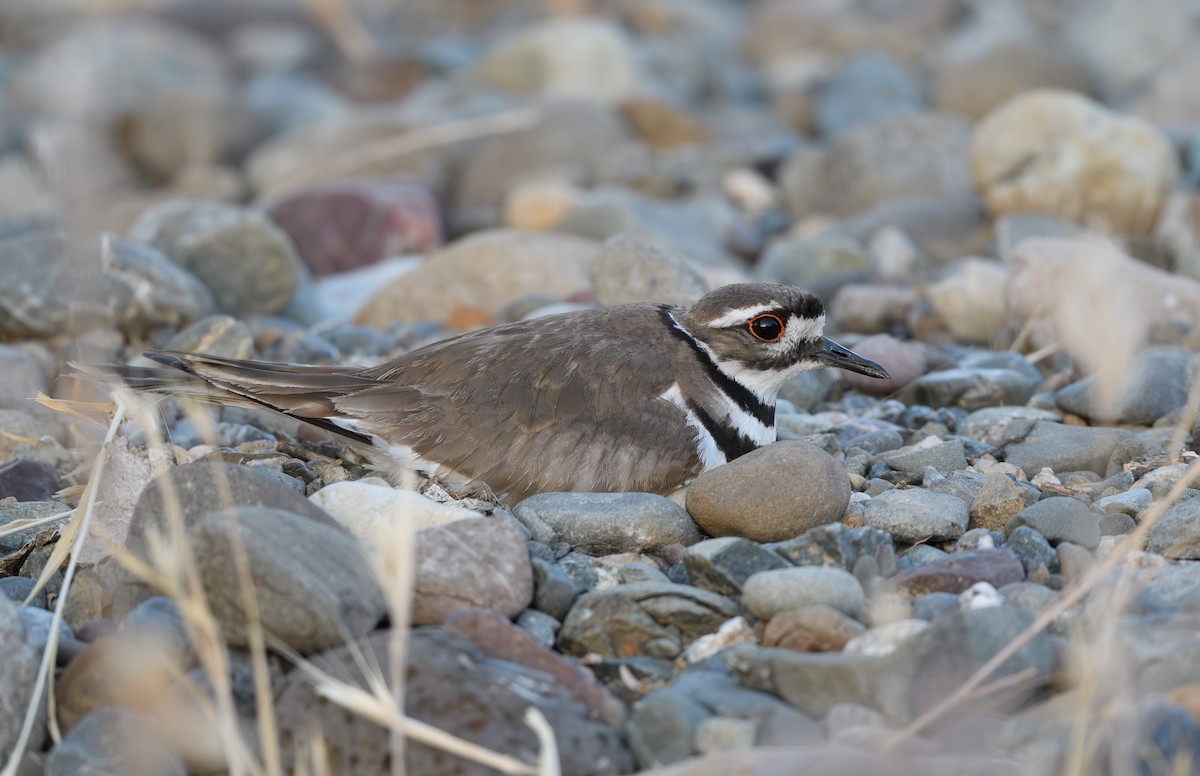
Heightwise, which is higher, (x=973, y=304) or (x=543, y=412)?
(x=543, y=412)

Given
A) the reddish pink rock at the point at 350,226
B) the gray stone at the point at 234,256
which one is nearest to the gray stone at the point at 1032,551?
the gray stone at the point at 234,256

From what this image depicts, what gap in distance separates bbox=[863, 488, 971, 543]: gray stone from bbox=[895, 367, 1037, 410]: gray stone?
1.53 metres

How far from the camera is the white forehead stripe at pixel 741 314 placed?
16.1 feet

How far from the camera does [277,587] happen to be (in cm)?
325

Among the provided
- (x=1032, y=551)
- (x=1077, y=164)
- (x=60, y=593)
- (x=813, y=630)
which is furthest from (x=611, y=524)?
(x=1077, y=164)

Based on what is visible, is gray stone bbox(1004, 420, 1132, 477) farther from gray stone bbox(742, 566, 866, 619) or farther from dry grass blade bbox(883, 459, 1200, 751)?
dry grass blade bbox(883, 459, 1200, 751)

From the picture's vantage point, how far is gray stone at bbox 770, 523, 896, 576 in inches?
153

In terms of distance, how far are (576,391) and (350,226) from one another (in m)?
5.16

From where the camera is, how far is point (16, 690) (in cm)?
322

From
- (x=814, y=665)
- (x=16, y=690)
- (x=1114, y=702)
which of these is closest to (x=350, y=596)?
(x=16, y=690)

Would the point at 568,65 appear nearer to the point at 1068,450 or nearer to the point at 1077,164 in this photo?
Result: the point at 1077,164

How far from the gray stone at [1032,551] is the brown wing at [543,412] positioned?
1190 mm

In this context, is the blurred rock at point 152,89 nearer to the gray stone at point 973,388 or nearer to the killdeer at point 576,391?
the killdeer at point 576,391

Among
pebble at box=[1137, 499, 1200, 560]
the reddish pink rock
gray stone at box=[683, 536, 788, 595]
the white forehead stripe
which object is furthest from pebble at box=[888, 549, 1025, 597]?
the reddish pink rock
